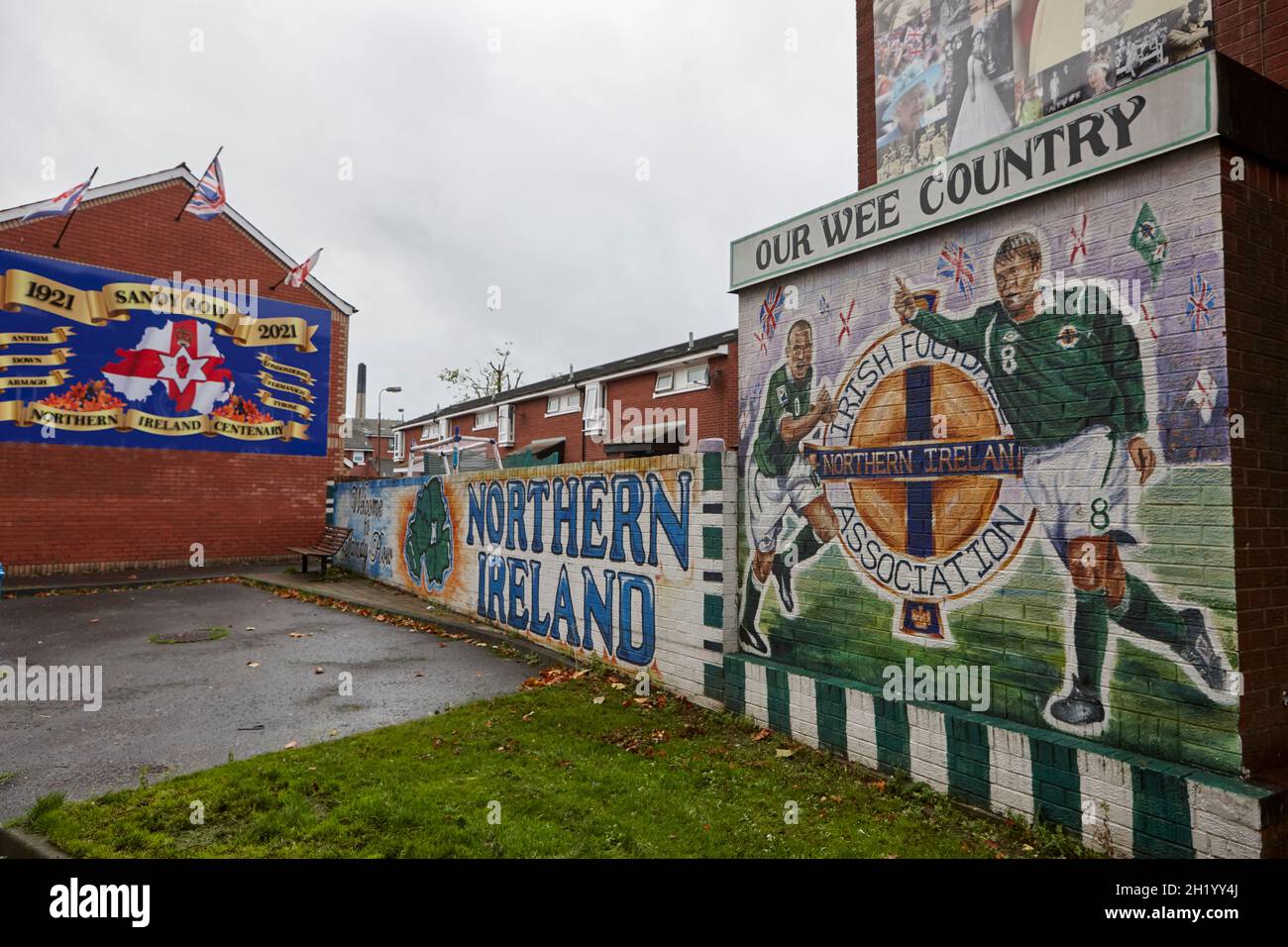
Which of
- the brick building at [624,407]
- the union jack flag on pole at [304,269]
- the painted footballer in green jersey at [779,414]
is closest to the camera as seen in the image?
the painted footballer in green jersey at [779,414]

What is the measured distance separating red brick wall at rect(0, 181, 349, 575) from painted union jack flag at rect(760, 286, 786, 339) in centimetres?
1557

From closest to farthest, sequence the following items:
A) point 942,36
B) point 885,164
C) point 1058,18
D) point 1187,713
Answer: point 1187,713 → point 1058,18 → point 942,36 → point 885,164

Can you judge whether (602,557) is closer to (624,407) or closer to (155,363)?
(155,363)

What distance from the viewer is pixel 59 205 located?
1401cm

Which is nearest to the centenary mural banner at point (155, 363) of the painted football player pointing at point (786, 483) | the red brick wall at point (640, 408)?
the red brick wall at point (640, 408)

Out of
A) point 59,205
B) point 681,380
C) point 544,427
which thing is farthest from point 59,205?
point 544,427

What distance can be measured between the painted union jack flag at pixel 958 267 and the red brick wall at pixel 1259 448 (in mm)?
1431

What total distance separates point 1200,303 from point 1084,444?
94 cm

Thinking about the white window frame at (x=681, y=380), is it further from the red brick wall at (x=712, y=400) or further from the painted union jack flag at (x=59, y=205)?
the painted union jack flag at (x=59, y=205)

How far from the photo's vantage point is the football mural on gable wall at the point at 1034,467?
398 cm
